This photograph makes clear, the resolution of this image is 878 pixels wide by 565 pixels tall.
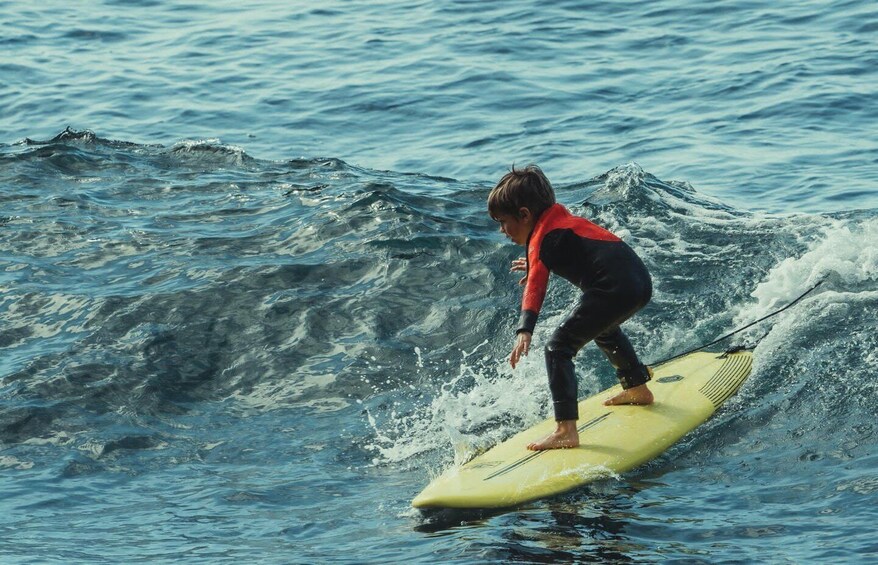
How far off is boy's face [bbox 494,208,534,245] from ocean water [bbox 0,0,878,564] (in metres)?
1.45

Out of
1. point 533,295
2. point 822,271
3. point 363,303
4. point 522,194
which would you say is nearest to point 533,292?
point 533,295

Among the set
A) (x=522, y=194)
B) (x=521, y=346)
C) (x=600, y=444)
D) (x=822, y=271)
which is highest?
(x=522, y=194)

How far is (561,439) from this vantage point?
7.49 m

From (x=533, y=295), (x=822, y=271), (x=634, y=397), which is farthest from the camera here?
(x=822, y=271)

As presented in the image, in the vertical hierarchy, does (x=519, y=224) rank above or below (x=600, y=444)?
above

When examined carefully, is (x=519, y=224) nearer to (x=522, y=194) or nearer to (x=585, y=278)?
(x=522, y=194)

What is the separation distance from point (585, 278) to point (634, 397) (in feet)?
3.57

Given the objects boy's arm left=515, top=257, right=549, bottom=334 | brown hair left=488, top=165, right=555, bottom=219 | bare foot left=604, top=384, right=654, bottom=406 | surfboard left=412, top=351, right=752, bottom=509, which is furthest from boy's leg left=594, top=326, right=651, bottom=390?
brown hair left=488, top=165, right=555, bottom=219

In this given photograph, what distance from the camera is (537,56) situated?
774 inches

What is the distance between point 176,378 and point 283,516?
2.55 metres

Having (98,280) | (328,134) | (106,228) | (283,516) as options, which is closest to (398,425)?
(283,516)

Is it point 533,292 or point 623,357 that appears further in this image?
point 623,357

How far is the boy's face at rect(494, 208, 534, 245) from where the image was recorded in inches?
293

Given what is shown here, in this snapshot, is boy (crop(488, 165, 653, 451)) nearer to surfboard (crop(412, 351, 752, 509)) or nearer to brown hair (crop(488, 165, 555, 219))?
brown hair (crop(488, 165, 555, 219))
